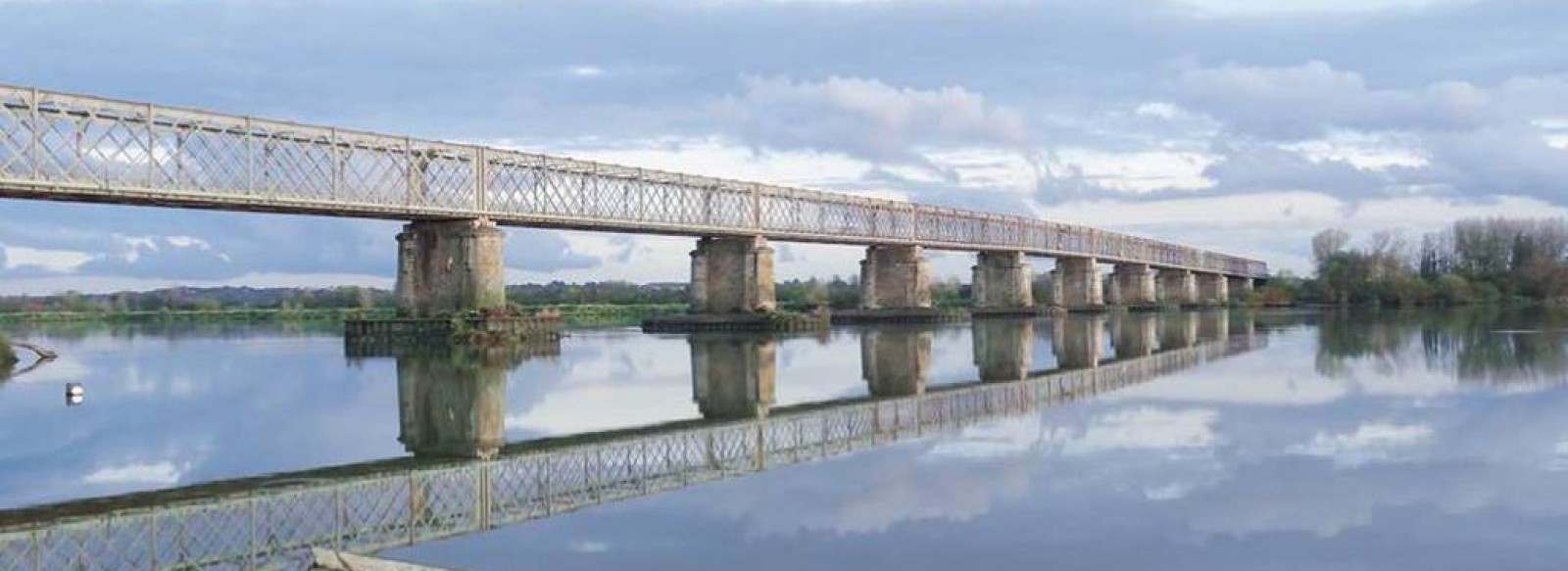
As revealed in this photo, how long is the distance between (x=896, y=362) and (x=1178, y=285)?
5124 inches

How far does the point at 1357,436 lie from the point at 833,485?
27.3ft

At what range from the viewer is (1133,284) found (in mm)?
148250

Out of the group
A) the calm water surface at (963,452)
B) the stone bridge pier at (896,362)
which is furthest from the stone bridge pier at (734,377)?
the stone bridge pier at (896,362)

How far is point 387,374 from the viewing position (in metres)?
38.4

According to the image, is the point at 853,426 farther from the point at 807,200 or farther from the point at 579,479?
the point at 807,200

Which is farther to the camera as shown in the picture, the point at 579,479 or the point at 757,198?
the point at 757,198

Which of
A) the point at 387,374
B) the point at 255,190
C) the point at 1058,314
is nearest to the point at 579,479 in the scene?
the point at 387,374

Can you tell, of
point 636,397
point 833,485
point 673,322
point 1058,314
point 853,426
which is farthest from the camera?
point 1058,314

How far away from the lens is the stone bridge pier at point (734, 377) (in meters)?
25.8

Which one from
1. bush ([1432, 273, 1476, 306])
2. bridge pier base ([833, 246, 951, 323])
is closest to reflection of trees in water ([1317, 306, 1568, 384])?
bridge pier base ([833, 246, 951, 323])

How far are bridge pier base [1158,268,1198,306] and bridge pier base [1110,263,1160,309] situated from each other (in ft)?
23.4

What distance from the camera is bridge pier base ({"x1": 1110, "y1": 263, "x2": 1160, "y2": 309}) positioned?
146 m

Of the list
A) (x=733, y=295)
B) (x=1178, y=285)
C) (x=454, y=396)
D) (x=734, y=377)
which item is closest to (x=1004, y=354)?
(x=734, y=377)

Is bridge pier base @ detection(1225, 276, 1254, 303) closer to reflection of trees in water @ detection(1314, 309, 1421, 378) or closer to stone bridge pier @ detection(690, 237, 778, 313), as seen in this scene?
stone bridge pier @ detection(690, 237, 778, 313)
